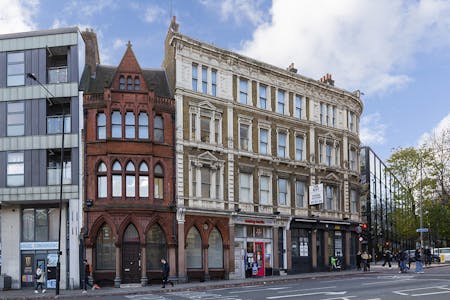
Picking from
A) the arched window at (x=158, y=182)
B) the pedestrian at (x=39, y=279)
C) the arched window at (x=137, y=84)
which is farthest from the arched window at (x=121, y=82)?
the pedestrian at (x=39, y=279)

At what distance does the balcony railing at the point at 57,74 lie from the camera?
127 ft

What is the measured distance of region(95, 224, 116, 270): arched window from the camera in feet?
119

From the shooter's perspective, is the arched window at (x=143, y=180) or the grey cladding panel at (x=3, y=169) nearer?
the arched window at (x=143, y=180)

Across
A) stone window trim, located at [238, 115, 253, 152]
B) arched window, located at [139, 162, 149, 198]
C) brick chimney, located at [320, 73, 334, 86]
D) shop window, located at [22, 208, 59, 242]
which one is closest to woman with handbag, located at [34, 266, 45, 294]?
shop window, located at [22, 208, 59, 242]

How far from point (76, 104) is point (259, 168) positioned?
14832 millimetres

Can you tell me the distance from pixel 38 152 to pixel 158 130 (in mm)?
7949

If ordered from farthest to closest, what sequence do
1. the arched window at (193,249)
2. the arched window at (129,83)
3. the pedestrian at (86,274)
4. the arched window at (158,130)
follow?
the arched window at (193,249) < the arched window at (158,130) < the arched window at (129,83) < the pedestrian at (86,274)

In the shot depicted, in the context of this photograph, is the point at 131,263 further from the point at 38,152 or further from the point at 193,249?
the point at 38,152

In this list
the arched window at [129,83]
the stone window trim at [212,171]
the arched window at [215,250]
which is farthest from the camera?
the arched window at [215,250]

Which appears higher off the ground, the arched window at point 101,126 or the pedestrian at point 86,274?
the arched window at point 101,126

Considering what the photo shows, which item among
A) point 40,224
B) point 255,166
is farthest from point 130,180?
point 255,166

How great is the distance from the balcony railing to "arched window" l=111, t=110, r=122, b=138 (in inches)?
179

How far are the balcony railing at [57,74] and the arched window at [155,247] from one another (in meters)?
11.7

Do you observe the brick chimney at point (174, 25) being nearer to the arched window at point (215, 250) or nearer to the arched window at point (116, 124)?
the arched window at point (116, 124)
